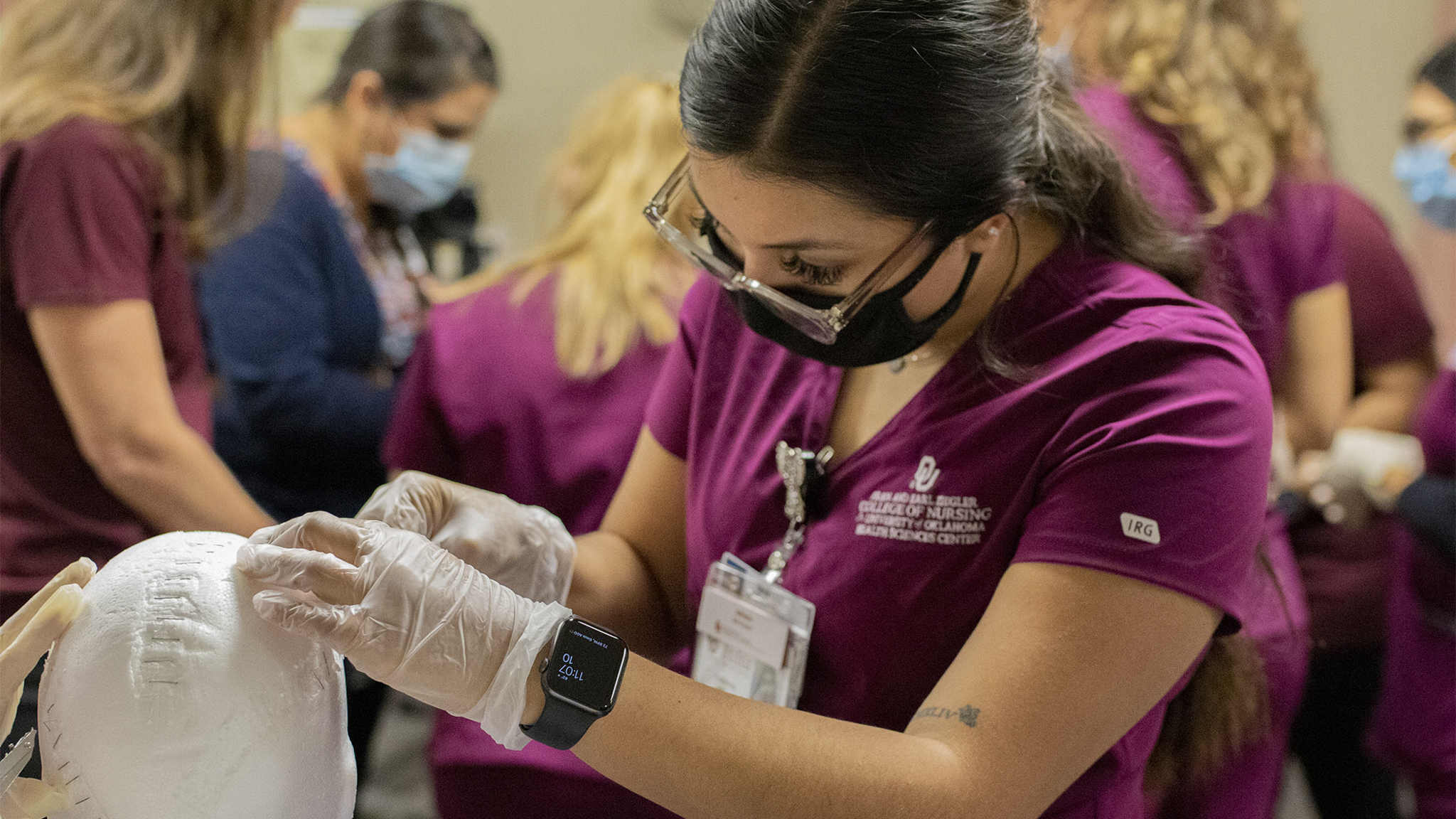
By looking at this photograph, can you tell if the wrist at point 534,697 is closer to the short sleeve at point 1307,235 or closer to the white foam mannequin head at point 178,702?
the white foam mannequin head at point 178,702

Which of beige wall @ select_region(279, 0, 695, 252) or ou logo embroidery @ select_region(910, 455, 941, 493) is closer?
ou logo embroidery @ select_region(910, 455, 941, 493)

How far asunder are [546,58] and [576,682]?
350 cm

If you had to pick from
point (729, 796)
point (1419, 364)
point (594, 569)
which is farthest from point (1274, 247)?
point (729, 796)

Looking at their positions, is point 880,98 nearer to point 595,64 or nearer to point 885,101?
point 885,101

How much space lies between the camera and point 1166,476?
1.02 m

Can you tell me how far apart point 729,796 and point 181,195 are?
1300 mm

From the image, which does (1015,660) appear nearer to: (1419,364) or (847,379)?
(847,379)

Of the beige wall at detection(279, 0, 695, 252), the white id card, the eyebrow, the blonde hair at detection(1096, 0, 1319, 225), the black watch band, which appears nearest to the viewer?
the black watch band

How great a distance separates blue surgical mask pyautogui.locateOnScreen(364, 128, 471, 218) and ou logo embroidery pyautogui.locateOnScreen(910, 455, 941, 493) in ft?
6.97

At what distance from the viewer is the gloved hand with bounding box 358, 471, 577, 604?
1225mm

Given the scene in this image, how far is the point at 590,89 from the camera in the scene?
A: 4.09 m

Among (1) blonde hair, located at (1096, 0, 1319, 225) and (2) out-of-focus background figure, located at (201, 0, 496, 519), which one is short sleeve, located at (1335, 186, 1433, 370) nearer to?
(1) blonde hair, located at (1096, 0, 1319, 225)

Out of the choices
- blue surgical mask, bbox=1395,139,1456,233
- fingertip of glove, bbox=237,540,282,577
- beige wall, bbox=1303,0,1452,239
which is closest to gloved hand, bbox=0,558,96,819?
fingertip of glove, bbox=237,540,282,577

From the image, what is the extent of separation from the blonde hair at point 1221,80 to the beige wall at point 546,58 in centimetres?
223
